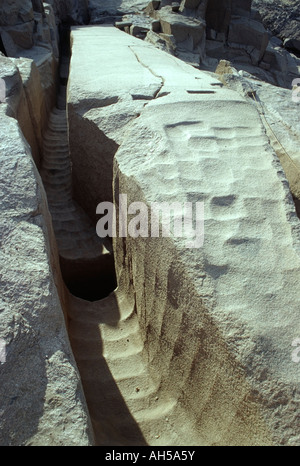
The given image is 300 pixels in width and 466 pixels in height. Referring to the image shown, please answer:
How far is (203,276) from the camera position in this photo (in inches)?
59.3

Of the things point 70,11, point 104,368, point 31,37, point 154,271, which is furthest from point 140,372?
point 70,11

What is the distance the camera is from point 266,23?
1016 cm

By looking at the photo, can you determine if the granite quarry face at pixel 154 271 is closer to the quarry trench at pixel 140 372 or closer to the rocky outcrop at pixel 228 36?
the quarry trench at pixel 140 372

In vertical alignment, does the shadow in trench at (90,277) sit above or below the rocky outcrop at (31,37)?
below

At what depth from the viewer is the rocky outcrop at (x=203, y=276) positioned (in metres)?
1.37

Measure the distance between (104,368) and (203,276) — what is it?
2.44ft

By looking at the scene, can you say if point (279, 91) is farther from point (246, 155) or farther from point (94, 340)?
point (94, 340)

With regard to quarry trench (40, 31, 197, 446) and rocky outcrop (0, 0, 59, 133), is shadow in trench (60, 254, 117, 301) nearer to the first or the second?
quarry trench (40, 31, 197, 446)

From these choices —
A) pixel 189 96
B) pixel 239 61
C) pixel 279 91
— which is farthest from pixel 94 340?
pixel 239 61

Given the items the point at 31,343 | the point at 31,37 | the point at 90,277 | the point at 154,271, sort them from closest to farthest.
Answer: the point at 31,343, the point at 154,271, the point at 90,277, the point at 31,37

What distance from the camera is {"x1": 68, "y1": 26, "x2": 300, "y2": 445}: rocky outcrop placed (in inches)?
53.7

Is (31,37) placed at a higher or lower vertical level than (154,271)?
higher

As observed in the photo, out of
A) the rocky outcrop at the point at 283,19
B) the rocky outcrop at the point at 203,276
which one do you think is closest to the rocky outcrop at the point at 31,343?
the rocky outcrop at the point at 203,276

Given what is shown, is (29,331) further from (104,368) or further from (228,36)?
(228,36)
